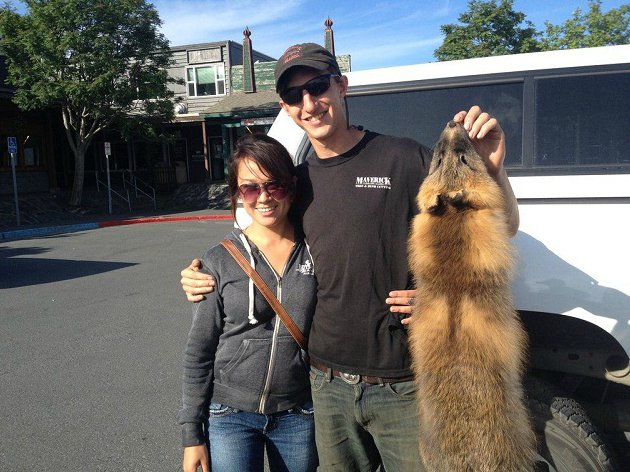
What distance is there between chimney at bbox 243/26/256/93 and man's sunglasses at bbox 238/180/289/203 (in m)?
22.6

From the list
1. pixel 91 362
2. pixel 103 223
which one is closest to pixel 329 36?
pixel 103 223

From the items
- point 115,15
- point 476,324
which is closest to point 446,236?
point 476,324

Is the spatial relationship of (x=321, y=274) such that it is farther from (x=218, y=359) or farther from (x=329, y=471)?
(x=329, y=471)

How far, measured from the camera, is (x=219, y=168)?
29344mm

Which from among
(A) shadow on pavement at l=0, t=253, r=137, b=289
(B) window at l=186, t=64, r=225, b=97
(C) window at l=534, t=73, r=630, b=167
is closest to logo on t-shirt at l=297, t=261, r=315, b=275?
(C) window at l=534, t=73, r=630, b=167

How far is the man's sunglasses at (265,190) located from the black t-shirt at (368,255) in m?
0.18

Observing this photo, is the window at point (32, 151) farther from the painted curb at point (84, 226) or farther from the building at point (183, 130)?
the painted curb at point (84, 226)

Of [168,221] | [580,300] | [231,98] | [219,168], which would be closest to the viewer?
[580,300]

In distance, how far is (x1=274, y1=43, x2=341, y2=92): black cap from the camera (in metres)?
2.09

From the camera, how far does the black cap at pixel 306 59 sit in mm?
2092

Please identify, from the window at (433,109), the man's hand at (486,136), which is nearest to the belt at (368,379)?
the man's hand at (486,136)

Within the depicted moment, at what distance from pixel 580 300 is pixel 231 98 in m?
24.8

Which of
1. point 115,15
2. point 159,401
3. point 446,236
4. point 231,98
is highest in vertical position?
point 115,15

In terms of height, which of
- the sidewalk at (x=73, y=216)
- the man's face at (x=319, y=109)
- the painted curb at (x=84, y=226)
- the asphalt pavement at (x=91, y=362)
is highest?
the man's face at (x=319, y=109)
